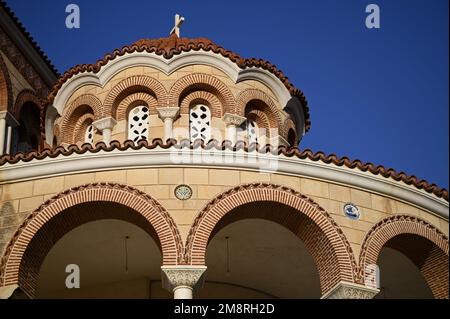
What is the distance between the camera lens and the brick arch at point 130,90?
23516 millimetres

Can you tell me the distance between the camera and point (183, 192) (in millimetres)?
18641

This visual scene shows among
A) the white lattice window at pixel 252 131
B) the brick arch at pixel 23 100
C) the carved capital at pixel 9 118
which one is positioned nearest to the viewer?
the white lattice window at pixel 252 131

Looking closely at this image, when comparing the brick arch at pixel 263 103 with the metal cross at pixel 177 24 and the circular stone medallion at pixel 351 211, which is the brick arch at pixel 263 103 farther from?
the circular stone medallion at pixel 351 211

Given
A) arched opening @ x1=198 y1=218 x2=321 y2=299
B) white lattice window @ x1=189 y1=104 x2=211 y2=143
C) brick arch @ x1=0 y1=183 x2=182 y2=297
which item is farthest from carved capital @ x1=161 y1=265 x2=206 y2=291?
white lattice window @ x1=189 y1=104 x2=211 y2=143

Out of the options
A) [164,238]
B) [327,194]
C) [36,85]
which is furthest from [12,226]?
[36,85]

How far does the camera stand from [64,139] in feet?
79.7

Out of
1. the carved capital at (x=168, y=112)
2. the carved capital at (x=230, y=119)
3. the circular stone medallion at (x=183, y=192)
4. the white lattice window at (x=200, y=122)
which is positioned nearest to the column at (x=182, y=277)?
the circular stone medallion at (x=183, y=192)

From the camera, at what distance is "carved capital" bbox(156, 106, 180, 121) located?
2306 centimetres

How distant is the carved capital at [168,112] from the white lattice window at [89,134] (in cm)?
192

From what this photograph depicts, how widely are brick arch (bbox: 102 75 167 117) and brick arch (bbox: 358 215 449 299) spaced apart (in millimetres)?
6786

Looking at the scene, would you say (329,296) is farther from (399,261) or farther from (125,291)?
(125,291)

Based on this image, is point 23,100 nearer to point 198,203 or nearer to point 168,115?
point 168,115

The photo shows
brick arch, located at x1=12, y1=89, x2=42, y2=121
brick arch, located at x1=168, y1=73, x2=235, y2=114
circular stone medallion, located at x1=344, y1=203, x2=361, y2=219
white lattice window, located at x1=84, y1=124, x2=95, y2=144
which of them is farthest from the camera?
brick arch, located at x1=12, y1=89, x2=42, y2=121

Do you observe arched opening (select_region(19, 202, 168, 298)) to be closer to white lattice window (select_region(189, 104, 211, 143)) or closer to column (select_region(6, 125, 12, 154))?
white lattice window (select_region(189, 104, 211, 143))
